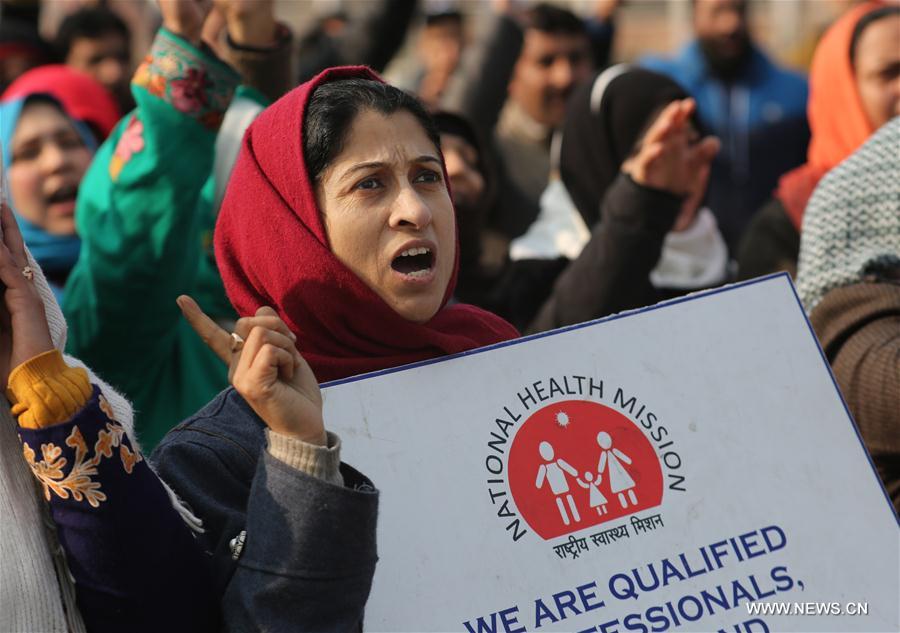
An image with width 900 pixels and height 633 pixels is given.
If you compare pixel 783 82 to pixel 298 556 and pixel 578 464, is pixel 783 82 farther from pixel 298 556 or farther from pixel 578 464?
pixel 298 556

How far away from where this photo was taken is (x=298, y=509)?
206 centimetres

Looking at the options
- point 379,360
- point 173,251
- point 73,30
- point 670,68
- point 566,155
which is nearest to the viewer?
point 379,360

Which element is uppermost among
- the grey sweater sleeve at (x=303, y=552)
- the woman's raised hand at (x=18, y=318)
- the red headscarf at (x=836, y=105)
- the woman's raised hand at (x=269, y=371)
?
the red headscarf at (x=836, y=105)

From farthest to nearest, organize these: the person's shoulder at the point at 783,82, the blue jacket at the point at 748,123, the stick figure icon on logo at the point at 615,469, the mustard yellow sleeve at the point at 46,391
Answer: the person's shoulder at the point at 783,82 < the blue jacket at the point at 748,123 < the stick figure icon on logo at the point at 615,469 < the mustard yellow sleeve at the point at 46,391

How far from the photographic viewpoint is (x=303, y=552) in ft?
6.77

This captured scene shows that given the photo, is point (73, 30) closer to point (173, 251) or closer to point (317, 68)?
point (317, 68)

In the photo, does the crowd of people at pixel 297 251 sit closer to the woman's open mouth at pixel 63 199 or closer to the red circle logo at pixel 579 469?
the woman's open mouth at pixel 63 199

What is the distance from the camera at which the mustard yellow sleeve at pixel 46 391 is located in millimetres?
1991

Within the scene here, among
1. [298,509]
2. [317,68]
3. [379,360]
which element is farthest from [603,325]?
[317,68]

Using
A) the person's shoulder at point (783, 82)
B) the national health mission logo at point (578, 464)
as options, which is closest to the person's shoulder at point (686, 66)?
the person's shoulder at point (783, 82)

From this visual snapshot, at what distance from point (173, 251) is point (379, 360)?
1317 mm

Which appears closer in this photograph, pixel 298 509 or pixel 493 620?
pixel 298 509

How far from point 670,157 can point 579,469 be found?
1434 mm

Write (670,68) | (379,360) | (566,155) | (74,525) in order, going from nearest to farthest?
1. (74,525)
2. (379,360)
3. (566,155)
4. (670,68)
